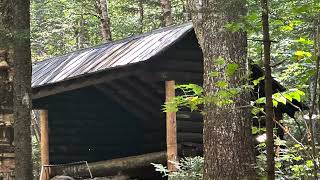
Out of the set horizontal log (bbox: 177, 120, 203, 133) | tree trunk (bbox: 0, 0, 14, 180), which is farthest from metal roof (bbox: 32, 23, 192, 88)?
tree trunk (bbox: 0, 0, 14, 180)

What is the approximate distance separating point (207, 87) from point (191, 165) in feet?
7.76

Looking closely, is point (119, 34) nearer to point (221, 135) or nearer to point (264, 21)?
point (221, 135)

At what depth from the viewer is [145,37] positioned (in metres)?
13.2

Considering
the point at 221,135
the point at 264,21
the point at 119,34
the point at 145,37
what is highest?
the point at 119,34

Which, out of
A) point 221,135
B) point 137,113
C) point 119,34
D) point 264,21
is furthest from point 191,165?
point 119,34

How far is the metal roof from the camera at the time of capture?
11117 millimetres

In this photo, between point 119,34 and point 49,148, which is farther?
point 119,34

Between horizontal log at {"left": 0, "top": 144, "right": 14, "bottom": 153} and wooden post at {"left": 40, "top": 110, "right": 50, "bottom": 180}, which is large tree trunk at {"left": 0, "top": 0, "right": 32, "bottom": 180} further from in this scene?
wooden post at {"left": 40, "top": 110, "right": 50, "bottom": 180}

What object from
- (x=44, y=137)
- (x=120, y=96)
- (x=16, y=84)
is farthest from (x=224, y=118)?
(x=44, y=137)

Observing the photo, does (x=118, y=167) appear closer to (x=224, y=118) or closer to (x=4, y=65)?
(x=224, y=118)

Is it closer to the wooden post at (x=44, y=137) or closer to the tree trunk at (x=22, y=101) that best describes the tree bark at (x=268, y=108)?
the tree trunk at (x=22, y=101)

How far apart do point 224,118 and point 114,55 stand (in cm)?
567

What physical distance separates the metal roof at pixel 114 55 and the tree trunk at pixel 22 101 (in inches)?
159

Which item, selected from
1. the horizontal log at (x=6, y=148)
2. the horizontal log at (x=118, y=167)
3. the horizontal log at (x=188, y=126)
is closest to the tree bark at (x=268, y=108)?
the horizontal log at (x=6, y=148)
